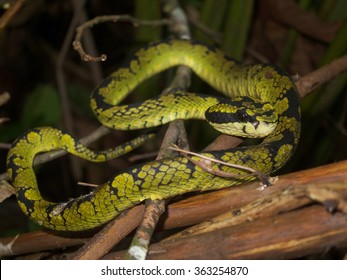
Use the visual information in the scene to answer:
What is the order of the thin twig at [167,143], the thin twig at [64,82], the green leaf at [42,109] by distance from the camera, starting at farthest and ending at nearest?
the thin twig at [64,82] < the green leaf at [42,109] < the thin twig at [167,143]

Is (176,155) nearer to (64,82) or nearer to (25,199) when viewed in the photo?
(25,199)

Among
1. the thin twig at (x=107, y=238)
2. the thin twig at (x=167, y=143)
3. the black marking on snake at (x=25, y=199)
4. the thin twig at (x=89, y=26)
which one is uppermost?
the thin twig at (x=89, y=26)

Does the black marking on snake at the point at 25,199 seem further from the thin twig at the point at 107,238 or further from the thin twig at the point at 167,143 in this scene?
the thin twig at the point at 167,143

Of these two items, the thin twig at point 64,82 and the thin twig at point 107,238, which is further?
the thin twig at point 64,82

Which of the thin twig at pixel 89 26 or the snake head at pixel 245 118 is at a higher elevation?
the thin twig at pixel 89 26

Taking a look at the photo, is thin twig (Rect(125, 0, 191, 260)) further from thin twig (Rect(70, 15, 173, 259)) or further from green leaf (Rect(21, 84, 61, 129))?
green leaf (Rect(21, 84, 61, 129))

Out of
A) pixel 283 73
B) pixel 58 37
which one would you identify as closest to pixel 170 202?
pixel 283 73

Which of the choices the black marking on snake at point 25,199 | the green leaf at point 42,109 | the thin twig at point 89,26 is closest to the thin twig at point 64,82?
the green leaf at point 42,109

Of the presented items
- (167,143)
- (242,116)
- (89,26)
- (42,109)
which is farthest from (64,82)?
(242,116)
